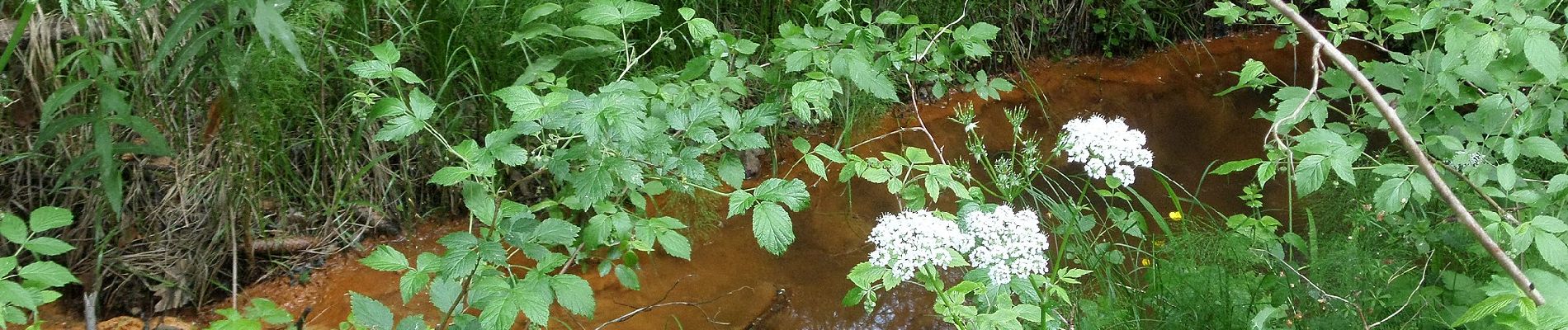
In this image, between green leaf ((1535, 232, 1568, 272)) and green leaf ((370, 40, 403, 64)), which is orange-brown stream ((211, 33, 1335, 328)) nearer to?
green leaf ((370, 40, 403, 64))

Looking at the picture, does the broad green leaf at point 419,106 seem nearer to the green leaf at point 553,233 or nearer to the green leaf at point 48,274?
the green leaf at point 553,233

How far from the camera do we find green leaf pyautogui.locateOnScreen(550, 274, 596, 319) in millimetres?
1541

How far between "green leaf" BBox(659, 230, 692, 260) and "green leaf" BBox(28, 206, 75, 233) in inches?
43.7

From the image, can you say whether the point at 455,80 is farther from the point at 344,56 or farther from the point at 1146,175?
the point at 1146,175

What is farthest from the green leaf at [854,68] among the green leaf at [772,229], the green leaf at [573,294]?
the green leaf at [573,294]

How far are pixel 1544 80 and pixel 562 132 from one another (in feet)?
6.49

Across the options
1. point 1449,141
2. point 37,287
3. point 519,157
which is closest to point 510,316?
point 519,157

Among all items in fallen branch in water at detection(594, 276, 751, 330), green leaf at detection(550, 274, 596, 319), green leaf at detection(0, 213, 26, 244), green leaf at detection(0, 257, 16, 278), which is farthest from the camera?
fallen branch in water at detection(594, 276, 751, 330)

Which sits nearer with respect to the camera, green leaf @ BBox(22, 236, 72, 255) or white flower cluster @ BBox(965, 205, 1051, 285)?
white flower cluster @ BBox(965, 205, 1051, 285)

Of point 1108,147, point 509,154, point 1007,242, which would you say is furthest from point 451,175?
point 1108,147

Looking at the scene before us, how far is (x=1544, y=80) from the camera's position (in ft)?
6.34

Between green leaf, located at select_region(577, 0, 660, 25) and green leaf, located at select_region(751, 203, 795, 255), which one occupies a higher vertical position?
green leaf, located at select_region(577, 0, 660, 25)

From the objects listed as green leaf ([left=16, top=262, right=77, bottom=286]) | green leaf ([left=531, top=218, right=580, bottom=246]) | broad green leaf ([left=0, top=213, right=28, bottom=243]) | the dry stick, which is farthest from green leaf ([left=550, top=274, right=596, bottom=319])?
the dry stick

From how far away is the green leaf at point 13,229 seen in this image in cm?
175
